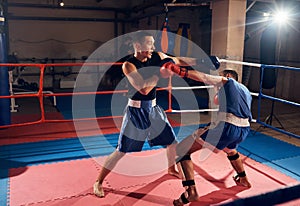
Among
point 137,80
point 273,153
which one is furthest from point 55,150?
point 273,153

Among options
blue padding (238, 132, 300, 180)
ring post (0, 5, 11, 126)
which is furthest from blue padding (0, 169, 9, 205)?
blue padding (238, 132, 300, 180)

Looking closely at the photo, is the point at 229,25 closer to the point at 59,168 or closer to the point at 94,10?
the point at 59,168

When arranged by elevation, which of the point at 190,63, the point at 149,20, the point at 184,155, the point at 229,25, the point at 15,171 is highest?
the point at 149,20

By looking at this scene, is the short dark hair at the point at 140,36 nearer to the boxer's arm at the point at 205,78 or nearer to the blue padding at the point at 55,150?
the boxer's arm at the point at 205,78

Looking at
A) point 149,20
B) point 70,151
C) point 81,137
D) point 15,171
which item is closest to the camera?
point 15,171

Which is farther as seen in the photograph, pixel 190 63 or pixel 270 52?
pixel 270 52

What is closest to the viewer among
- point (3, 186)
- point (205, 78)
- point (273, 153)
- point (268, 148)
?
point (205, 78)

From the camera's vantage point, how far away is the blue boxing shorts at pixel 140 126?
2.72m

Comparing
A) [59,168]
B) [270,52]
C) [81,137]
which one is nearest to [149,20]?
[270,52]

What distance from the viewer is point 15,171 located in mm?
3453

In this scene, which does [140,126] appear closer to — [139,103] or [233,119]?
[139,103]

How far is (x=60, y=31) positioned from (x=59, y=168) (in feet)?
25.8

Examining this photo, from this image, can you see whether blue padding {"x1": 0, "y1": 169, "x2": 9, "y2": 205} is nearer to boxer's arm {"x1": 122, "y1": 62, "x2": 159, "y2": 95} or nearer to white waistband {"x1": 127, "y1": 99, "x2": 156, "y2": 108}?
white waistband {"x1": 127, "y1": 99, "x2": 156, "y2": 108}

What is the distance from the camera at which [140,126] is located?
2729 millimetres
